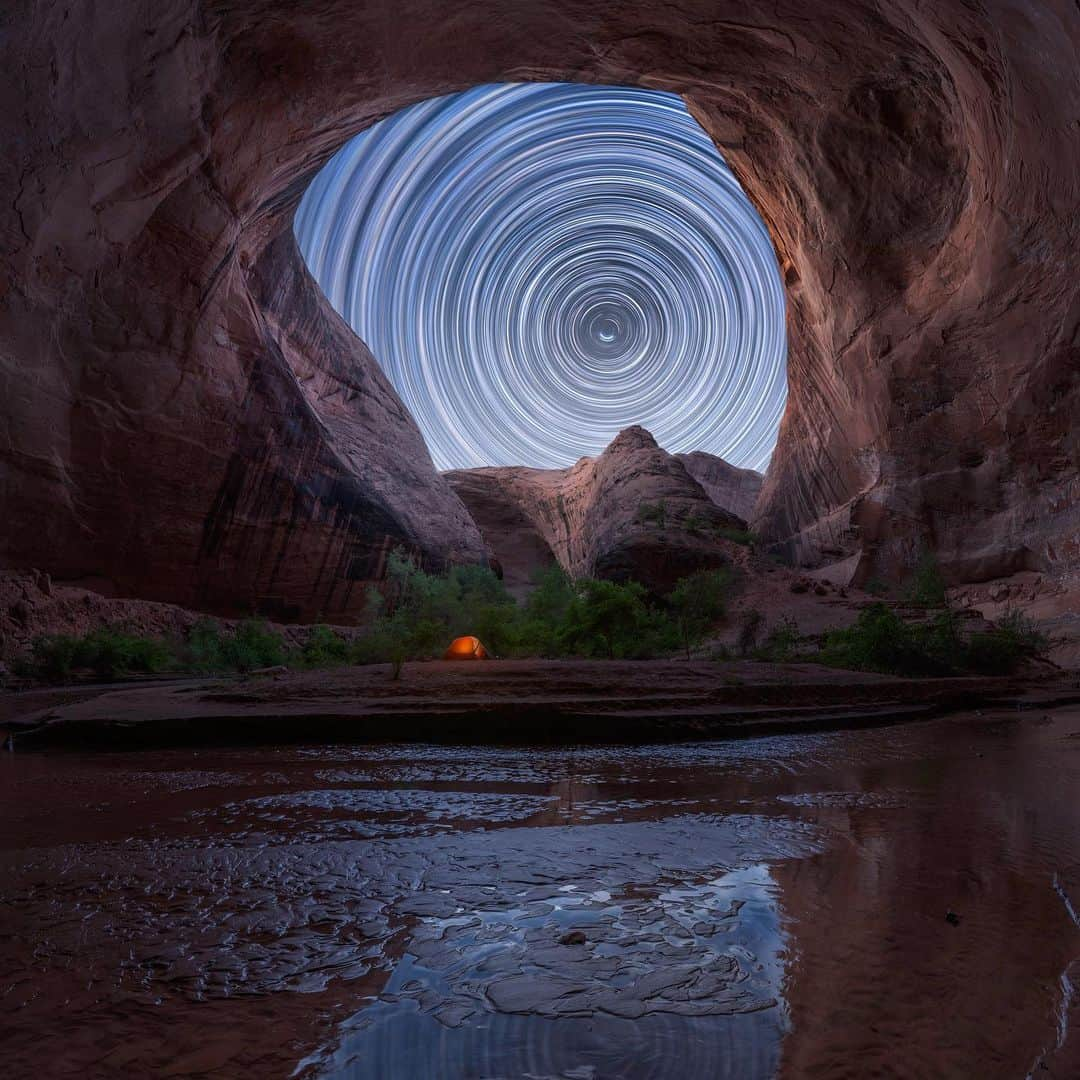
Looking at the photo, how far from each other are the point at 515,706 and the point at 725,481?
46.5 metres

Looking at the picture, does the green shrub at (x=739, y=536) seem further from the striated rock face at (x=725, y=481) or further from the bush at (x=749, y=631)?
the striated rock face at (x=725, y=481)

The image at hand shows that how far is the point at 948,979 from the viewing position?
130cm

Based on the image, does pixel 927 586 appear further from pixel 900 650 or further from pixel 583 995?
pixel 583 995

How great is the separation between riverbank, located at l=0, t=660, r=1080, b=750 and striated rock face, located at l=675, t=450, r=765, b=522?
4122 centimetres

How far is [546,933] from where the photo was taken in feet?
5.16

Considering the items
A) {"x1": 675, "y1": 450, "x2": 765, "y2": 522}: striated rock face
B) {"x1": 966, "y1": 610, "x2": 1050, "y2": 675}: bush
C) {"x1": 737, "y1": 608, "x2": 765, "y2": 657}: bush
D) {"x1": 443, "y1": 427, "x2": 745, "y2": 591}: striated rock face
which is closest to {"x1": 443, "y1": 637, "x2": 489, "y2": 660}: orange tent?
{"x1": 737, "y1": 608, "x2": 765, "y2": 657}: bush

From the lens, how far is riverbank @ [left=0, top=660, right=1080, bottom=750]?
5207 millimetres

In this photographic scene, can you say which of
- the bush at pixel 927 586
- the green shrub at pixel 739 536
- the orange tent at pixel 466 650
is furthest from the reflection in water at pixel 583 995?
the green shrub at pixel 739 536

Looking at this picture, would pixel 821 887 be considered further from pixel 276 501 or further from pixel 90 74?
pixel 276 501

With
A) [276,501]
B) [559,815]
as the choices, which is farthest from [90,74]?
[559,815]

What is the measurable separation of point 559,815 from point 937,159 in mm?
19322

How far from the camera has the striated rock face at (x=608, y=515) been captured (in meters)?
27.0

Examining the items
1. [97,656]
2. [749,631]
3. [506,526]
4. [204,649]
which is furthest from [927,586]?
[506,526]

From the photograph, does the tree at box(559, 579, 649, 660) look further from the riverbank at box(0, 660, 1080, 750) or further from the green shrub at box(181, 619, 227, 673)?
the green shrub at box(181, 619, 227, 673)
